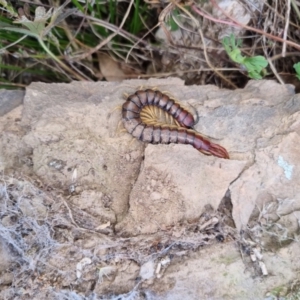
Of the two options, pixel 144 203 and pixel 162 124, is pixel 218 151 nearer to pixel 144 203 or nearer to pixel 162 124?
pixel 162 124

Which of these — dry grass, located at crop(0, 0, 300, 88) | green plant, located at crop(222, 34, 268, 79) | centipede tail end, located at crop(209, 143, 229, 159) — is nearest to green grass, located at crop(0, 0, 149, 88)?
dry grass, located at crop(0, 0, 300, 88)

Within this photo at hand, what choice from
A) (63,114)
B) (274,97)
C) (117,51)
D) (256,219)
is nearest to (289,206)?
→ (256,219)

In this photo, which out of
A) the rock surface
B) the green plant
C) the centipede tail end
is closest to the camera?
the rock surface

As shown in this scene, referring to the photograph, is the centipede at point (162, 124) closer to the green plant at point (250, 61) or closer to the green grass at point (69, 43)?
the green plant at point (250, 61)

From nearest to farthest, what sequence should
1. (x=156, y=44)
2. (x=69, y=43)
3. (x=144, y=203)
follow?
(x=144, y=203) < (x=69, y=43) < (x=156, y=44)

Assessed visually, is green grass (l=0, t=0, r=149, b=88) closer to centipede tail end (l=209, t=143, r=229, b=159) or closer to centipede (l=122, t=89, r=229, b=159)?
centipede (l=122, t=89, r=229, b=159)

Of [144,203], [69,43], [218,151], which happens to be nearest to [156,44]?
[69,43]
